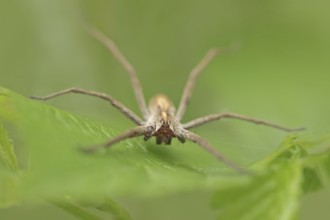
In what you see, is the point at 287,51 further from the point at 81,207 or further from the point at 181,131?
the point at 81,207

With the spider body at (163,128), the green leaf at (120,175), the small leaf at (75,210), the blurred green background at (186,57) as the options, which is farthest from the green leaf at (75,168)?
the blurred green background at (186,57)

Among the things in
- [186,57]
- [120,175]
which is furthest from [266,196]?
[186,57]

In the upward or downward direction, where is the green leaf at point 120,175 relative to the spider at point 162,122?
downward

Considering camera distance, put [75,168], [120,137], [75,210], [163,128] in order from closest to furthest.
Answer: [75,168], [75,210], [120,137], [163,128]

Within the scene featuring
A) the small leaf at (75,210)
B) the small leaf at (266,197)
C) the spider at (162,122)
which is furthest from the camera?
the spider at (162,122)

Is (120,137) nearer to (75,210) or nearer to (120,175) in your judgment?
(75,210)

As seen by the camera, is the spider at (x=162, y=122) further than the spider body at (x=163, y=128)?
No

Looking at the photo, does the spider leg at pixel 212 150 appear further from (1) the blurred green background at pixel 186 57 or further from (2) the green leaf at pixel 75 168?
(1) the blurred green background at pixel 186 57

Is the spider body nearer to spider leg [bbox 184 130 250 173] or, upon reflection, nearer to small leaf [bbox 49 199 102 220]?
spider leg [bbox 184 130 250 173]

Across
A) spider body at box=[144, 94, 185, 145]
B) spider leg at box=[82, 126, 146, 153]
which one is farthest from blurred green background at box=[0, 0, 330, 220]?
spider leg at box=[82, 126, 146, 153]
